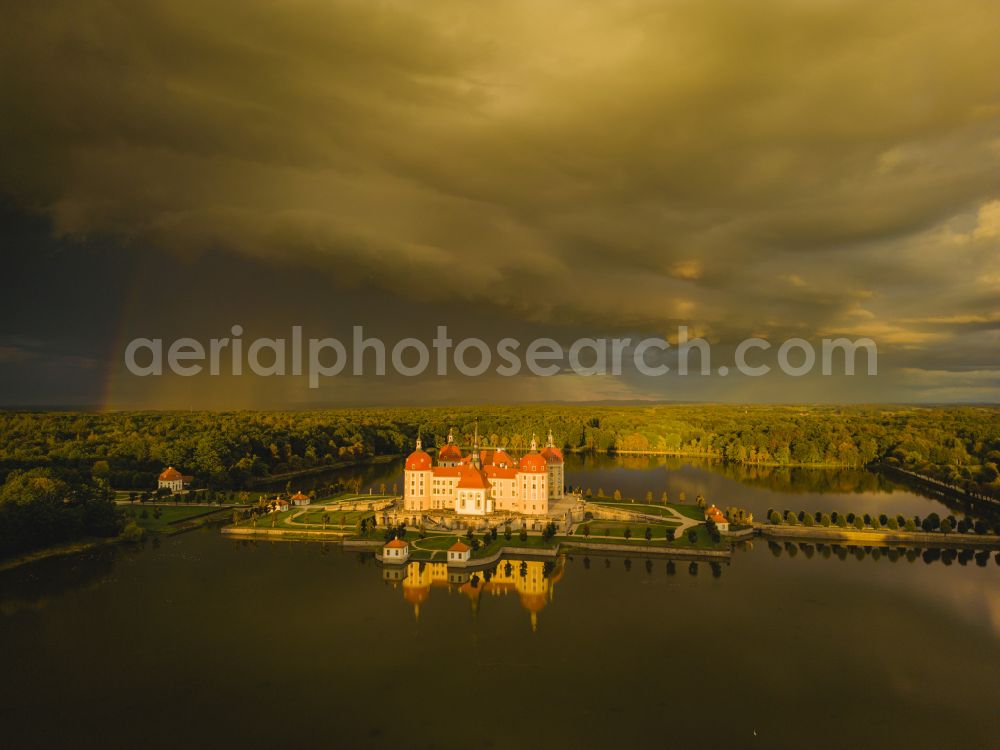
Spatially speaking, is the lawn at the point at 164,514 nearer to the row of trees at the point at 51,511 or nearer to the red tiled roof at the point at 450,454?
the row of trees at the point at 51,511

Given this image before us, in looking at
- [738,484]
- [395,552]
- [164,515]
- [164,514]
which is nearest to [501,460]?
[395,552]

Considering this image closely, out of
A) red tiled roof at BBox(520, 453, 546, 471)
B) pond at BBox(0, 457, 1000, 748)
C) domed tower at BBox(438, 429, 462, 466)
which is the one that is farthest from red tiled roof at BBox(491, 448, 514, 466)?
pond at BBox(0, 457, 1000, 748)

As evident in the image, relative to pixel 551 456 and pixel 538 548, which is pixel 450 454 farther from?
pixel 538 548

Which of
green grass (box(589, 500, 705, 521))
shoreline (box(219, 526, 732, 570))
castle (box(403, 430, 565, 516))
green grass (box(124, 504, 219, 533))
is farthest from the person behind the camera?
green grass (box(589, 500, 705, 521))

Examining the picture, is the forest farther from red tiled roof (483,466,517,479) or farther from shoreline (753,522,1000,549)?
shoreline (753,522,1000,549)

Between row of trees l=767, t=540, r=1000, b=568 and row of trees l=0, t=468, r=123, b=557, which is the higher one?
row of trees l=0, t=468, r=123, b=557

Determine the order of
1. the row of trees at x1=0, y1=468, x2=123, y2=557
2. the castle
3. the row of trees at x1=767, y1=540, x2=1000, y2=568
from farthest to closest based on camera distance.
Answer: the castle, the row of trees at x1=767, y1=540, x2=1000, y2=568, the row of trees at x1=0, y1=468, x2=123, y2=557
